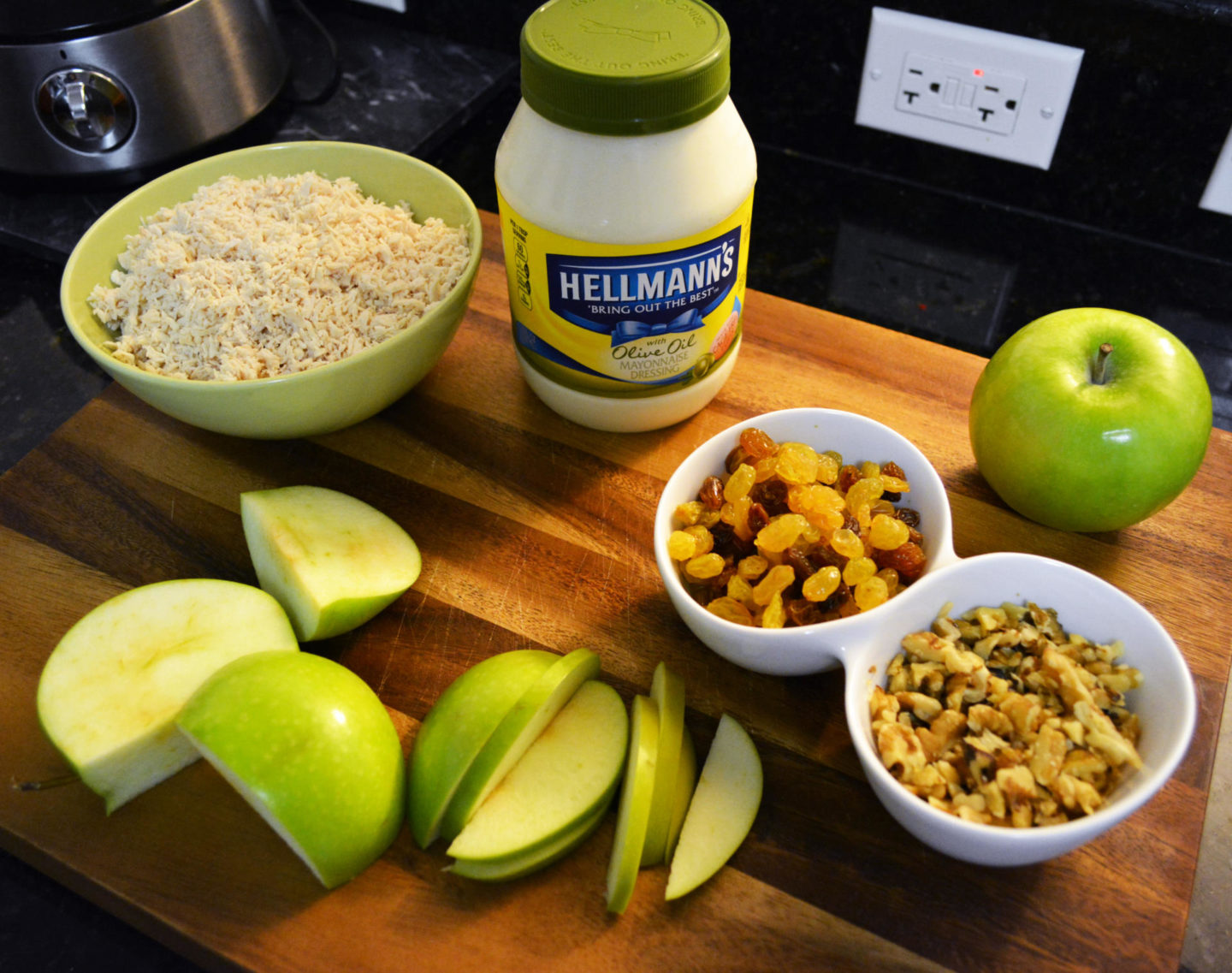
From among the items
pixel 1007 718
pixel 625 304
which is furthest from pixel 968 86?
pixel 1007 718

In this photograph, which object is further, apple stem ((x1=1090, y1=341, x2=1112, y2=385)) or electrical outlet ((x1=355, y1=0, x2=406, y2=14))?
electrical outlet ((x1=355, y1=0, x2=406, y2=14))

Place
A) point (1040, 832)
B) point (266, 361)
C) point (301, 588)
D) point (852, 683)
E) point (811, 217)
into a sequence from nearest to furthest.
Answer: point (1040, 832) → point (852, 683) → point (301, 588) → point (266, 361) → point (811, 217)

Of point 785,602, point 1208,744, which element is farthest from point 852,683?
point 1208,744

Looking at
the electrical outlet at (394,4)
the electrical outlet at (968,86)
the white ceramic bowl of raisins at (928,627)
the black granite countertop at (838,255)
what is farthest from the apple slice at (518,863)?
the electrical outlet at (394,4)

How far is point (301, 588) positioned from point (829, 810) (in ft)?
1.77

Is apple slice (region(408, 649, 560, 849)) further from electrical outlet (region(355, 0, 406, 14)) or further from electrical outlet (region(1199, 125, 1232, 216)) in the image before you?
electrical outlet (region(355, 0, 406, 14))

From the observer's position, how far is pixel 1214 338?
1.33 meters

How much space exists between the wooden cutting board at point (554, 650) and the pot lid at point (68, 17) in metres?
0.48

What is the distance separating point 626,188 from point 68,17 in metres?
0.88

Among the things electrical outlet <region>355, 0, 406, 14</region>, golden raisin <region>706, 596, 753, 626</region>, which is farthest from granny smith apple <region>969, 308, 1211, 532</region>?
electrical outlet <region>355, 0, 406, 14</region>

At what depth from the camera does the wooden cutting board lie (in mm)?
781

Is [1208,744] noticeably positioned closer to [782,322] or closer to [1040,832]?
[1040,832]

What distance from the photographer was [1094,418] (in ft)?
3.09

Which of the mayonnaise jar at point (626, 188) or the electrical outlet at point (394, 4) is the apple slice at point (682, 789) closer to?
the mayonnaise jar at point (626, 188)
